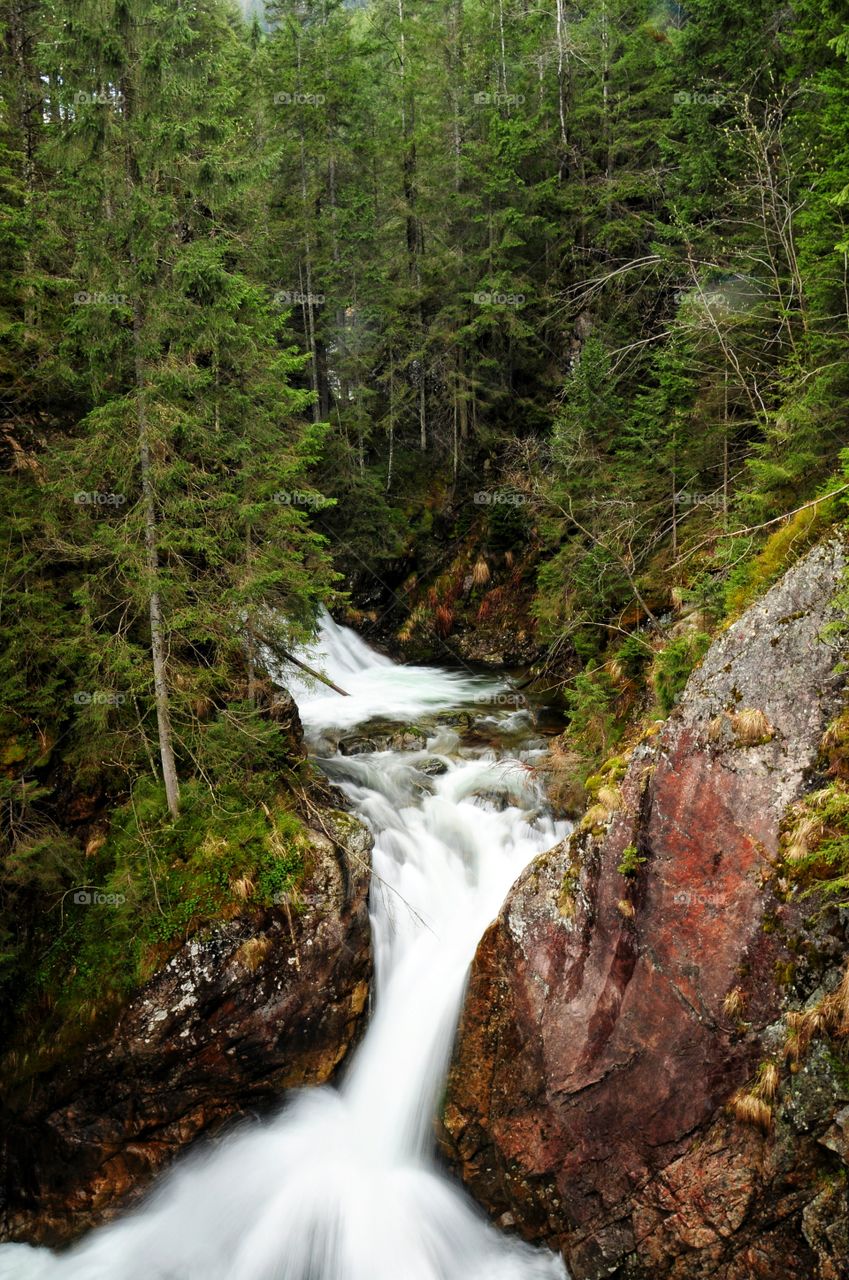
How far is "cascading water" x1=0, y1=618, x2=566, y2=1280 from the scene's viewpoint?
7.20 m

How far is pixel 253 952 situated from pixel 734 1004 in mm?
5285

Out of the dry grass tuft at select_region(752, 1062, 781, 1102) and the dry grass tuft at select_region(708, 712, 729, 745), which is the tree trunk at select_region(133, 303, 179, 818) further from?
the dry grass tuft at select_region(752, 1062, 781, 1102)

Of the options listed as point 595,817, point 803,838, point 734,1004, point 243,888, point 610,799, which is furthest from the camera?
point 243,888

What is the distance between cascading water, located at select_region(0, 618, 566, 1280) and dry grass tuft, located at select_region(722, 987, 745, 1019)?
3.25 meters

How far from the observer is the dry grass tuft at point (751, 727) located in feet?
20.8

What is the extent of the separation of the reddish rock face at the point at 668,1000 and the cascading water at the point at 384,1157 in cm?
58

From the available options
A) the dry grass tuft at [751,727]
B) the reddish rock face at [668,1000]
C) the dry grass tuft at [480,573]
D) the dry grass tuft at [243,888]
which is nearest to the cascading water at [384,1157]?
the reddish rock face at [668,1000]

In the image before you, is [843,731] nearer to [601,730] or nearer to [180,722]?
[601,730]

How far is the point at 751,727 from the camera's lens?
6.44 meters

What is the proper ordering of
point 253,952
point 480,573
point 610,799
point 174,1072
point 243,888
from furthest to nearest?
1. point 480,573
2. point 243,888
3. point 253,952
4. point 174,1072
5. point 610,799

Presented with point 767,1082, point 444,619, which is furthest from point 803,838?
point 444,619

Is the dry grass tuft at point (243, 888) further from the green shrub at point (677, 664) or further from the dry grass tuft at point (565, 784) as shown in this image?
the green shrub at point (677, 664)

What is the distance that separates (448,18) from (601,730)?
2358 cm

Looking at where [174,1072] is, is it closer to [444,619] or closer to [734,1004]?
[734,1004]
